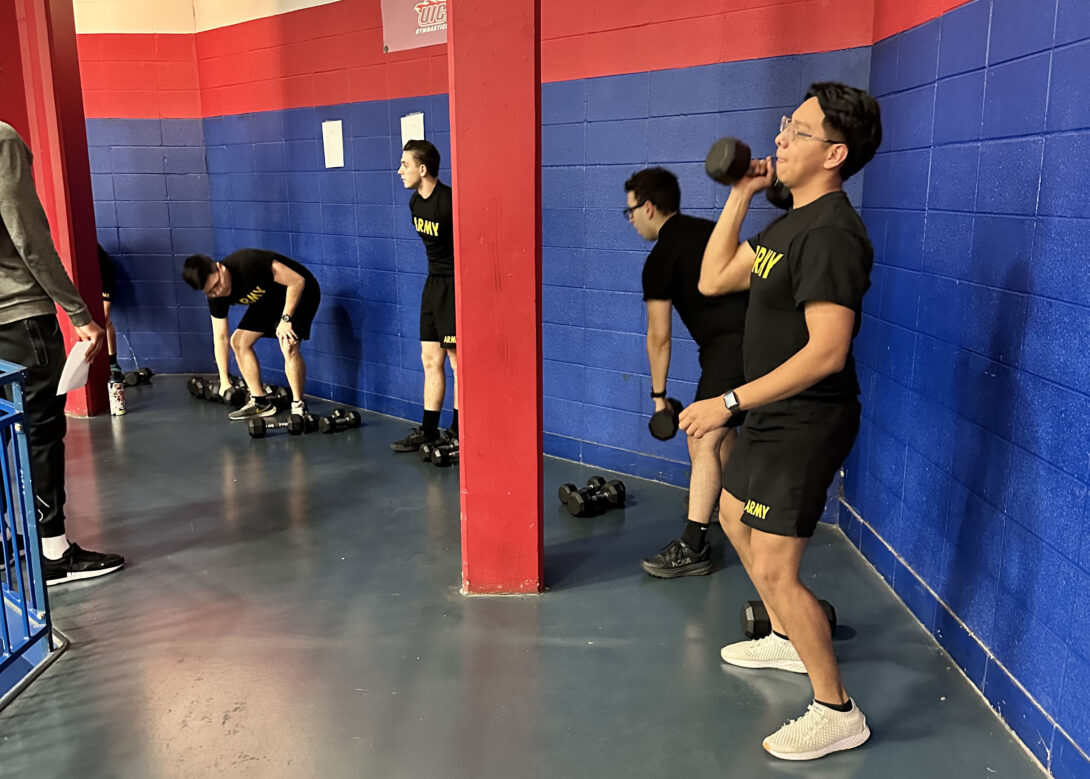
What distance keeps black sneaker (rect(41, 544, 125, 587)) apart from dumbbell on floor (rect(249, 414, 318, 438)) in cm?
187

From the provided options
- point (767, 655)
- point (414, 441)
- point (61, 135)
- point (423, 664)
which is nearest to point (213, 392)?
point (61, 135)

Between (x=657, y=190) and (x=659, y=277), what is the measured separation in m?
Answer: 0.35

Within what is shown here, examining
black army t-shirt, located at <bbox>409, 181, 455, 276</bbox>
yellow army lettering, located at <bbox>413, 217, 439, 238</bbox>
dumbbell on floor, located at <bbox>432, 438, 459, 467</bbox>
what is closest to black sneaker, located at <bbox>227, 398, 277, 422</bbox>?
dumbbell on floor, located at <bbox>432, 438, 459, 467</bbox>

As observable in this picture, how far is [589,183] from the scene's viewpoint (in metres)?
4.61

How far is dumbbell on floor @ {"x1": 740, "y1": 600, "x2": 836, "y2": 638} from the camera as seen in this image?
2918 mm

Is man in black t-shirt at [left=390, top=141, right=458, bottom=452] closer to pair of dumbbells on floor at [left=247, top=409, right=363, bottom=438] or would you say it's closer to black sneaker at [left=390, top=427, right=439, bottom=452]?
black sneaker at [left=390, top=427, right=439, bottom=452]

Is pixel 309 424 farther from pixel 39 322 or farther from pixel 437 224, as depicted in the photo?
pixel 39 322

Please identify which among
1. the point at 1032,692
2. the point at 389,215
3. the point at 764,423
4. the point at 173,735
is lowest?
the point at 173,735

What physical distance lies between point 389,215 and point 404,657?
349 centimetres

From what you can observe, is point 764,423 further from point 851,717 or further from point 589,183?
point 589,183

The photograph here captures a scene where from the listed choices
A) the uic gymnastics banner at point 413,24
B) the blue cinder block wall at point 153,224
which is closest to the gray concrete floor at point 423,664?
the uic gymnastics banner at point 413,24

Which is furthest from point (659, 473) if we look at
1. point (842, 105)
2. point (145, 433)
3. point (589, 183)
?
point (145, 433)

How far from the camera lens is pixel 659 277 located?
3.29 m

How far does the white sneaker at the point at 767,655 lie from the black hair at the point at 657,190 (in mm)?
1631
